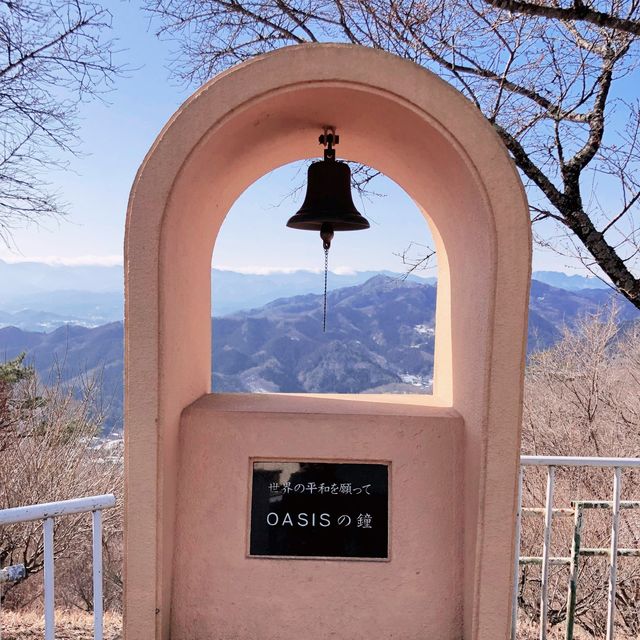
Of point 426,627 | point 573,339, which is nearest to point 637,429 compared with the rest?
point 573,339

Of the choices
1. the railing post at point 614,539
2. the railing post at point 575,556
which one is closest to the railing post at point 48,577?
the railing post at point 575,556

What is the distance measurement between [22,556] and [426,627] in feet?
35.3

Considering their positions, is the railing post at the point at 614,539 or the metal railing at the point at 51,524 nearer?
the metal railing at the point at 51,524

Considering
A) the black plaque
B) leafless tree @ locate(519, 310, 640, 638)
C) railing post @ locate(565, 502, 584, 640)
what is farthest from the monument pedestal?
leafless tree @ locate(519, 310, 640, 638)

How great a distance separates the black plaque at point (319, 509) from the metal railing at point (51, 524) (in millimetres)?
739

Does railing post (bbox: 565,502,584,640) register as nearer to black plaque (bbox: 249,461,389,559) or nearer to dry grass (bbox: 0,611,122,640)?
black plaque (bbox: 249,461,389,559)

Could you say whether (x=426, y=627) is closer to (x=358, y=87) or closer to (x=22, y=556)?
(x=358, y=87)

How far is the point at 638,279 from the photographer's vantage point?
5758 mm

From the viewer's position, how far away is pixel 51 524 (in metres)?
2.38

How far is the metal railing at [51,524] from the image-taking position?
2.29m

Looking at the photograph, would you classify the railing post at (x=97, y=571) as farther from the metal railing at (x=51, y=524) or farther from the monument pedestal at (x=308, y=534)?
the monument pedestal at (x=308, y=534)

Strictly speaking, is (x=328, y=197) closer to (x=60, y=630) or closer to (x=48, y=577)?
(x=48, y=577)

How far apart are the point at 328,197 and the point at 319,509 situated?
1794 millimetres

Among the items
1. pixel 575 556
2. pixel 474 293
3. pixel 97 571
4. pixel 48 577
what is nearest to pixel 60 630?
pixel 97 571
